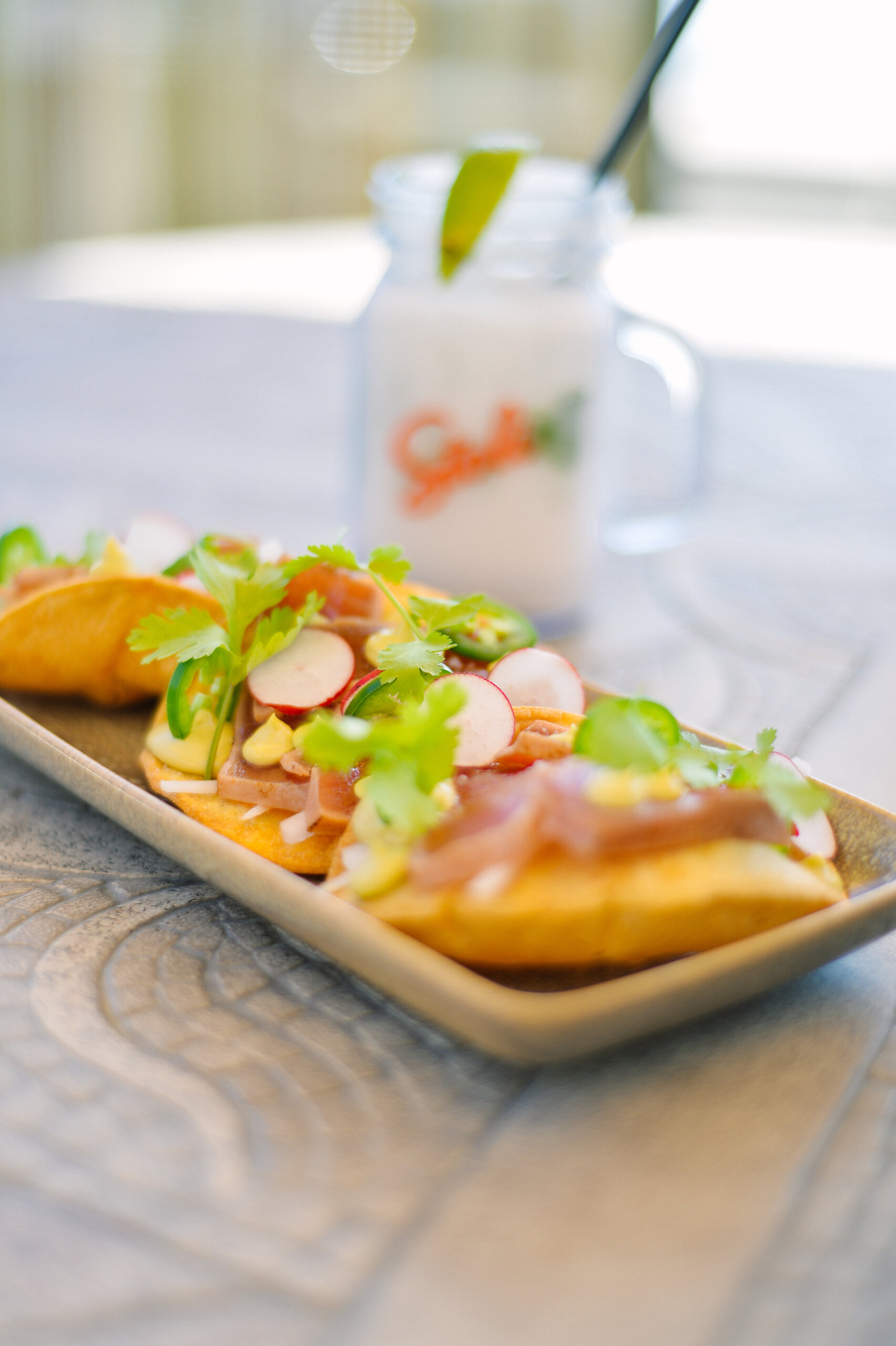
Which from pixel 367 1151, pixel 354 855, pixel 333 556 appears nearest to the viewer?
pixel 367 1151

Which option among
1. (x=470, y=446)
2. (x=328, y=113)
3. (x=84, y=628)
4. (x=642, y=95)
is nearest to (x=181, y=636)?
(x=84, y=628)

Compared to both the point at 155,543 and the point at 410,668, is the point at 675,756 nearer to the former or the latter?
the point at 410,668

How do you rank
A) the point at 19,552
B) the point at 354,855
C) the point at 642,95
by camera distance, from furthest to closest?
the point at 642,95 → the point at 19,552 → the point at 354,855

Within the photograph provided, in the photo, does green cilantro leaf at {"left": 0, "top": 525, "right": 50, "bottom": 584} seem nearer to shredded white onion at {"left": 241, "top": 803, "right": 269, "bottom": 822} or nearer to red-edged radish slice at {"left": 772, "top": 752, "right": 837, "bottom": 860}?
shredded white onion at {"left": 241, "top": 803, "right": 269, "bottom": 822}

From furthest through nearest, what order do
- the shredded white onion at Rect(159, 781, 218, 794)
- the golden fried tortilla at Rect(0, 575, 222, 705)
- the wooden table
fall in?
the golden fried tortilla at Rect(0, 575, 222, 705), the shredded white onion at Rect(159, 781, 218, 794), the wooden table

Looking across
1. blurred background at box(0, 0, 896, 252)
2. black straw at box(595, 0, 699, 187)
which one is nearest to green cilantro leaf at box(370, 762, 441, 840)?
black straw at box(595, 0, 699, 187)

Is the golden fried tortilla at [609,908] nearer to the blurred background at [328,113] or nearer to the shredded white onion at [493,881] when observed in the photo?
the shredded white onion at [493,881]

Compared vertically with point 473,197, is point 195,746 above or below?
below
